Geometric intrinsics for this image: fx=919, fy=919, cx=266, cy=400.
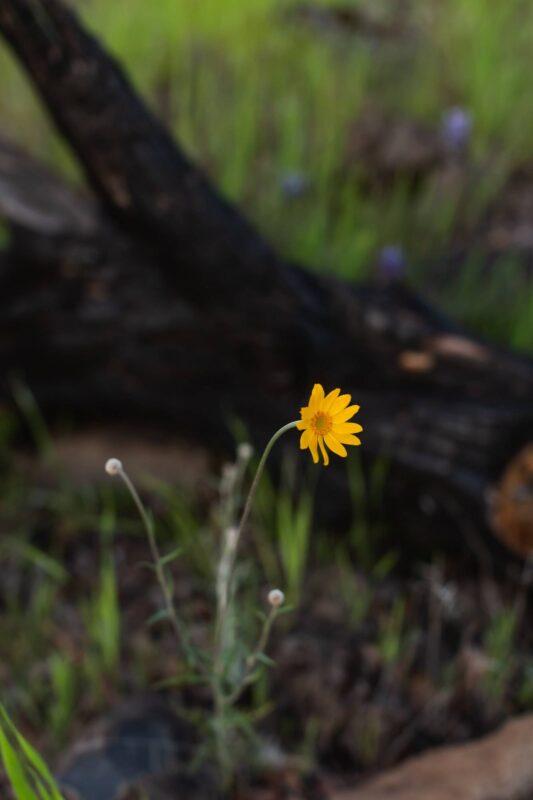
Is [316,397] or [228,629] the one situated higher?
[316,397]

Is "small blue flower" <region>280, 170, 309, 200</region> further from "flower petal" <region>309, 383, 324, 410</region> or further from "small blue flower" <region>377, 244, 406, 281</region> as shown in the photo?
"flower petal" <region>309, 383, 324, 410</region>

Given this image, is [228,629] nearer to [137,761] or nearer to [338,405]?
[137,761]

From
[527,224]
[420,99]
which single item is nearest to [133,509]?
[527,224]

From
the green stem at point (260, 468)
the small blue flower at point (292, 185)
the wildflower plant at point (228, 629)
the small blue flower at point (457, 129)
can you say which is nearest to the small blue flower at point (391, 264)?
the small blue flower at point (292, 185)

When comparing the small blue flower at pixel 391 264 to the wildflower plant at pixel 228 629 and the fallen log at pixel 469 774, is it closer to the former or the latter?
the wildflower plant at pixel 228 629

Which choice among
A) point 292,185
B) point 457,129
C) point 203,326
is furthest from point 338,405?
point 457,129
